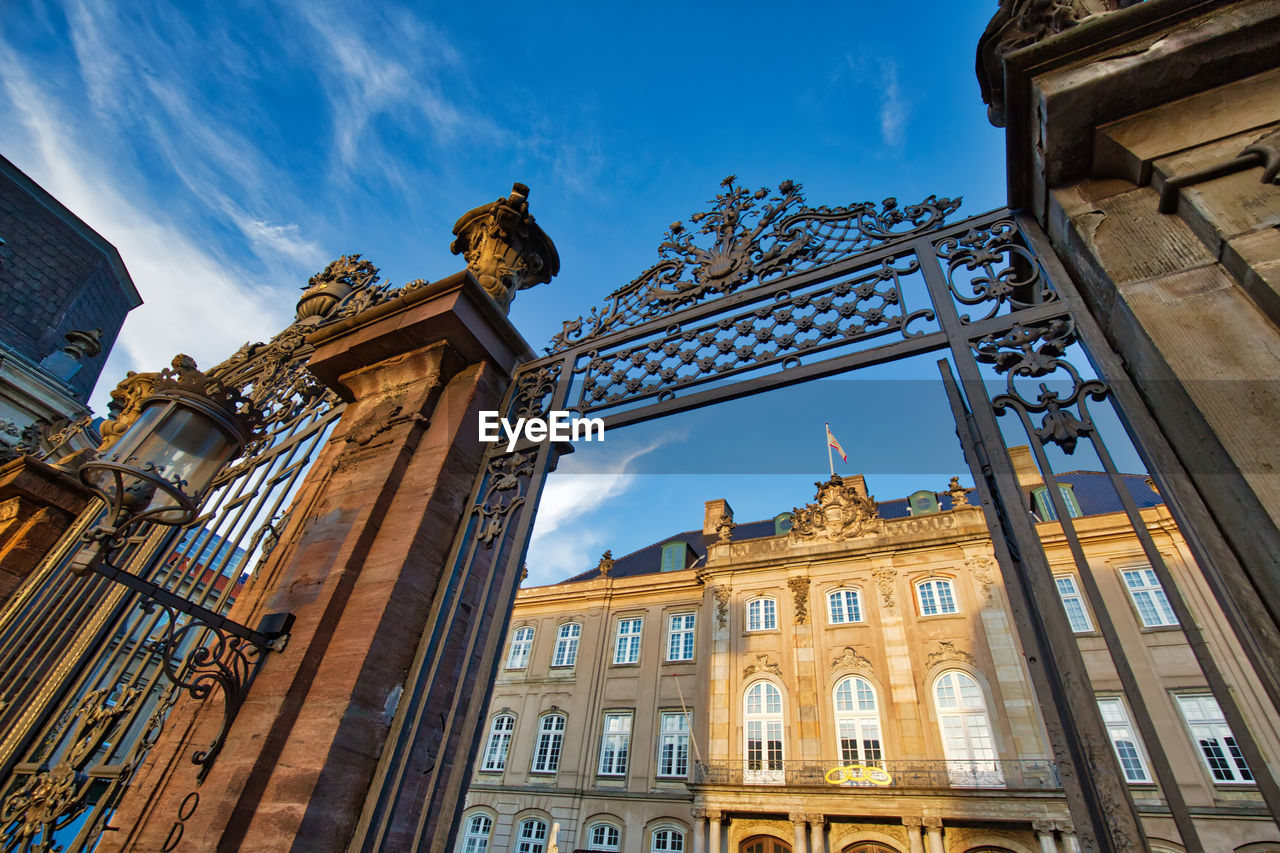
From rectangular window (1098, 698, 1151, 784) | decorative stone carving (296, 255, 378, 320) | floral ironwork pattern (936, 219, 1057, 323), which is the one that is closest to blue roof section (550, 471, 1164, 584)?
rectangular window (1098, 698, 1151, 784)

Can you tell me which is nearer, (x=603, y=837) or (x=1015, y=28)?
(x=1015, y=28)

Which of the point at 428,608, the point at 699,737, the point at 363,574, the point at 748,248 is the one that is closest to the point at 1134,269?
the point at 748,248

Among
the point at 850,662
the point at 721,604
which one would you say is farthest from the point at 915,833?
the point at 721,604

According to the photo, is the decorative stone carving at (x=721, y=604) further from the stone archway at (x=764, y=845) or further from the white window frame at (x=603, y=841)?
the white window frame at (x=603, y=841)

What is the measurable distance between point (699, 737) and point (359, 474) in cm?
1801

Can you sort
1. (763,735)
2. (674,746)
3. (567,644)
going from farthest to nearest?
(567,644), (674,746), (763,735)

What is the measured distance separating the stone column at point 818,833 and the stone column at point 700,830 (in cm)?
284

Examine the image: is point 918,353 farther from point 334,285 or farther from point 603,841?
point 603,841

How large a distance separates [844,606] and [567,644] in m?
10.4

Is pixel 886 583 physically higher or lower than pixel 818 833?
higher

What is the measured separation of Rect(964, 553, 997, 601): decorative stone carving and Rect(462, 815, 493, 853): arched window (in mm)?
17349

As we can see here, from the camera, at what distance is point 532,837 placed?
19.7m

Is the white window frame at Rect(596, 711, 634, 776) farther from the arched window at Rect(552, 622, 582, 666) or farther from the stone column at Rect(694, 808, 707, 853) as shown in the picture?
the stone column at Rect(694, 808, 707, 853)

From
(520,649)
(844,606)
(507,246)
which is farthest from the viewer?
(520,649)
